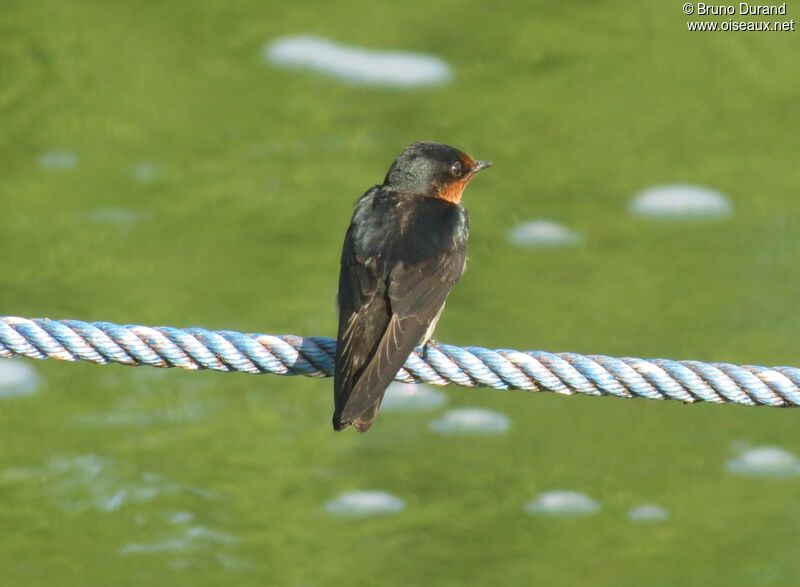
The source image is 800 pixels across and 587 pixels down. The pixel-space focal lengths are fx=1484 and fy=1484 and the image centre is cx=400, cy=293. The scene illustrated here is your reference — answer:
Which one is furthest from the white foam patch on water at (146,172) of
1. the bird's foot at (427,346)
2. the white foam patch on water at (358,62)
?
the bird's foot at (427,346)

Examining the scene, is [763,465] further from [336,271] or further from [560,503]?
[336,271]

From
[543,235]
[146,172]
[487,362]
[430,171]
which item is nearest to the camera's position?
[487,362]

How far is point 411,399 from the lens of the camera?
25.6 feet

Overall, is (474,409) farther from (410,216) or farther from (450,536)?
(410,216)

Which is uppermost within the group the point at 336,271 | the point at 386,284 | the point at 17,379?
the point at 386,284

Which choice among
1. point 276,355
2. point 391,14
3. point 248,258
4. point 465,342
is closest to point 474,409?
point 465,342

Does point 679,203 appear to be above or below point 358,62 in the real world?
below

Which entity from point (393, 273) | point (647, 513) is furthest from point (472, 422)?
point (393, 273)

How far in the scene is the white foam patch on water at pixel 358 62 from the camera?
8602 millimetres

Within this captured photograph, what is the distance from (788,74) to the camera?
27.6ft

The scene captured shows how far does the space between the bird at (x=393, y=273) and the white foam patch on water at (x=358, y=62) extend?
358 cm

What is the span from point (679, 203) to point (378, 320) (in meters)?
4.22

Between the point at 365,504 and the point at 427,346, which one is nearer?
the point at 427,346

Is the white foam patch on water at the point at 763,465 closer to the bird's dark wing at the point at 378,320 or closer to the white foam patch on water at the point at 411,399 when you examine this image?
the white foam patch on water at the point at 411,399
